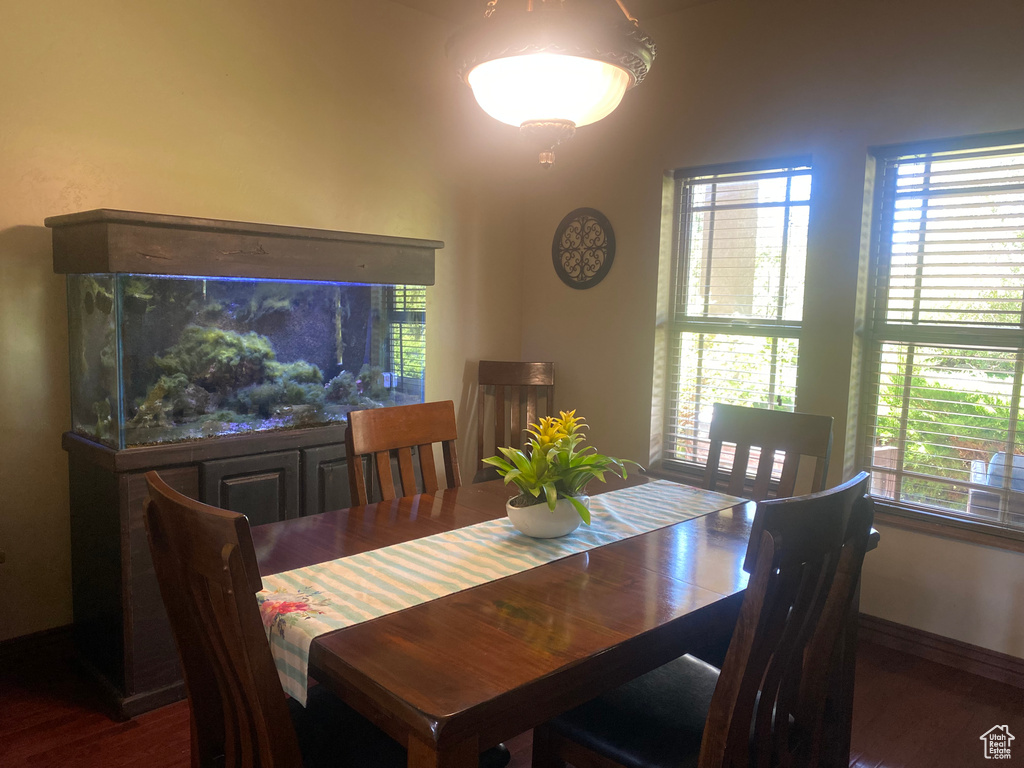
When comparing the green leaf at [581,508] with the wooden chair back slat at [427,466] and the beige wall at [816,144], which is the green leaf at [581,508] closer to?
the wooden chair back slat at [427,466]

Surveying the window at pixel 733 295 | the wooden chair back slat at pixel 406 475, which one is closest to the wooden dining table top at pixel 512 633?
the wooden chair back slat at pixel 406 475

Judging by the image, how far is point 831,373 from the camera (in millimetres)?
3049

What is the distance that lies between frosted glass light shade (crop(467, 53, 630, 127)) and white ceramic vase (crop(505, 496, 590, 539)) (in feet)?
3.00

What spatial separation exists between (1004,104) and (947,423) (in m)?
1.14

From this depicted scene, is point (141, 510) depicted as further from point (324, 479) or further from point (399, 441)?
point (399, 441)

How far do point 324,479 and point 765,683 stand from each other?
1.86 m

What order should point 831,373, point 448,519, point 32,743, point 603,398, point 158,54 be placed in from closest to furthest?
point 448,519 → point 32,743 → point 158,54 → point 831,373 → point 603,398

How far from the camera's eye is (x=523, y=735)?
7.95 ft

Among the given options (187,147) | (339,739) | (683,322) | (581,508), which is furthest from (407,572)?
(683,322)

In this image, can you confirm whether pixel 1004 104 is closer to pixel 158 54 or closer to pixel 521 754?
pixel 521 754

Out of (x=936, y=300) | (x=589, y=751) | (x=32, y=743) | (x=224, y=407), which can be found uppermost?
(x=936, y=300)

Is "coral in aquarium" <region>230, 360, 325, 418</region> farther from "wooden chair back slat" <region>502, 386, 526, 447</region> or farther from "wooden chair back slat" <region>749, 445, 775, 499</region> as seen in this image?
"wooden chair back slat" <region>749, 445, 775, 499</region>

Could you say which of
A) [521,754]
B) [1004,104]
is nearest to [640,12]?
[1004,104]

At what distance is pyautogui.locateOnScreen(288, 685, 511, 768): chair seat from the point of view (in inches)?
55.1
